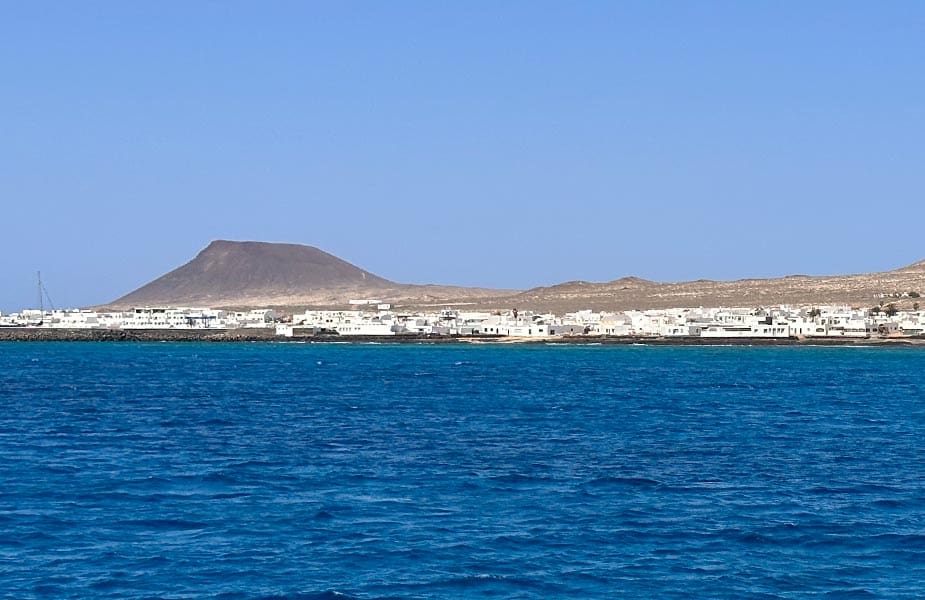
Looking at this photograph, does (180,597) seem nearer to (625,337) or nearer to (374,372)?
(374,372)

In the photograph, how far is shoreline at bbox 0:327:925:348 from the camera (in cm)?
16075

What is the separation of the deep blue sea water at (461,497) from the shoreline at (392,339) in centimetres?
9811

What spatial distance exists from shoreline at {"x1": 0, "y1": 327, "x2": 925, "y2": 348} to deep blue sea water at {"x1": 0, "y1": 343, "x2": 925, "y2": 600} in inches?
3863

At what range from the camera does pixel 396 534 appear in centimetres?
2627

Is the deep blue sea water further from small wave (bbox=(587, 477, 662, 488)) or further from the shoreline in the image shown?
the shoreline

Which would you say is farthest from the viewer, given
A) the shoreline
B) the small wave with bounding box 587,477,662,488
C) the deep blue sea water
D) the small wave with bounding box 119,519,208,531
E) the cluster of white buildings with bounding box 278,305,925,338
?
the cluster of white buildings with bounding box 278,305,925,338

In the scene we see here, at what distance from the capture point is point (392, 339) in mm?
179500

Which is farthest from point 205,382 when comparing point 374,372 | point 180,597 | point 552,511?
point 180,597

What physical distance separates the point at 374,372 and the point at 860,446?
58.4 metres

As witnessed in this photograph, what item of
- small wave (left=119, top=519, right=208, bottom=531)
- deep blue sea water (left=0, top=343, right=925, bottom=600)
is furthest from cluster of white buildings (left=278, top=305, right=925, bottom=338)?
small wave (left=119, top=519, right=208, bottom=531)

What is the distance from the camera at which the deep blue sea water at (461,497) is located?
75.1 ft

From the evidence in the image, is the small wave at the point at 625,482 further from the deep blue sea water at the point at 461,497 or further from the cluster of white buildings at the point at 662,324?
the cluster of white buildings at the point at 662,324

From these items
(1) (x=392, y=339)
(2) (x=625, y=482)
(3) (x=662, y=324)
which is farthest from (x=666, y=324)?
(2) (x=625, y=482)

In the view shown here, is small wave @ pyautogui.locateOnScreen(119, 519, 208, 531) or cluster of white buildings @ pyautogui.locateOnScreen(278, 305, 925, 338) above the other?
cluster of white buildings @ pyautogui.locateOnScreen(278, 305, 925, 338)
